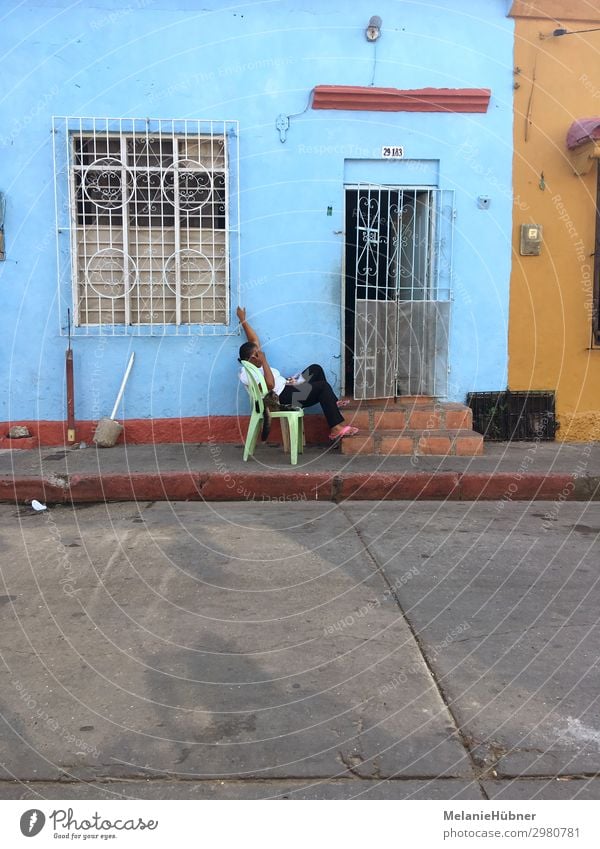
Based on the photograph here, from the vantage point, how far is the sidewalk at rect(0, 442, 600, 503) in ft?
19.8

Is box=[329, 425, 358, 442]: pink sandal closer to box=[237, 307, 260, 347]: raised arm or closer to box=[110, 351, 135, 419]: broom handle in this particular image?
box=[237, 307, 260, 347]: raised arm

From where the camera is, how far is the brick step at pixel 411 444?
22.5 ft

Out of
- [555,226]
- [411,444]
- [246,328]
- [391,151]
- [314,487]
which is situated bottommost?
[314,487]

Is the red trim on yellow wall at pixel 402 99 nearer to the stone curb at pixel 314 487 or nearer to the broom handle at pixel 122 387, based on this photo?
the broom handle at pixel 122 387

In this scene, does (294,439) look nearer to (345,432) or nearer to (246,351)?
(345,432)

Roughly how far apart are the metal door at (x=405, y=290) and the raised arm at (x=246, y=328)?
3.08ft

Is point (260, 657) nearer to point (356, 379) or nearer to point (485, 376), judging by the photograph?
point (356, 379)

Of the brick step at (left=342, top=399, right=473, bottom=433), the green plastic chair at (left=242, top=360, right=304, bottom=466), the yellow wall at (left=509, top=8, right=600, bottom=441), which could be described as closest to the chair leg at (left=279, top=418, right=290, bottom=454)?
the green plastic chair at (left=242, top=360, right=304, bottom=466)

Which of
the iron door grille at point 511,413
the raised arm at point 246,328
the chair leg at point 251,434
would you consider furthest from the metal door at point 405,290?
the chair leg at point 251,434

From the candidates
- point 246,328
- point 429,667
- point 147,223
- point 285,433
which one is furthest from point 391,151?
point 429,667

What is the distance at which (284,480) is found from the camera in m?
6.11

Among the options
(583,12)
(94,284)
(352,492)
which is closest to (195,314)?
(94,284)

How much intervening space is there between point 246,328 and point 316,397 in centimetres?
100

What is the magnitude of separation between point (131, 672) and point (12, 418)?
15.3 feet
